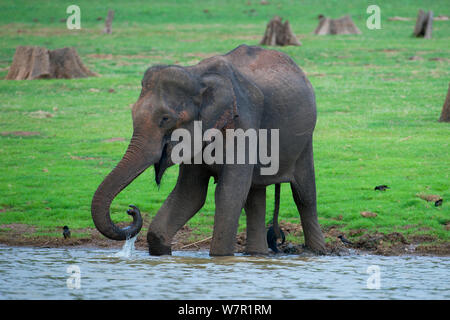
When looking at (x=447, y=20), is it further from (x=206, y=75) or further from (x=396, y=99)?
(x=206, y=75)

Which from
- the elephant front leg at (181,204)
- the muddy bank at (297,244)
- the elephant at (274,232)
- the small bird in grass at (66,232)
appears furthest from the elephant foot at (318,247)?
the small bird in grass at (66,232)

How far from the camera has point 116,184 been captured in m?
9.38

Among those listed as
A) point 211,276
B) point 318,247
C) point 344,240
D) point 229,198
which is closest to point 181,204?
point 229,198

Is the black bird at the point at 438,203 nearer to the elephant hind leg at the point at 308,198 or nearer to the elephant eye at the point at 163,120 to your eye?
the elephant hind leg at the point at 308,198

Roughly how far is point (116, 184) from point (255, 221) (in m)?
2.68

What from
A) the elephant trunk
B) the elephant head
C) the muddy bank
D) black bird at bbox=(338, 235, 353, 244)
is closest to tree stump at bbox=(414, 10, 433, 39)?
the muddy bank

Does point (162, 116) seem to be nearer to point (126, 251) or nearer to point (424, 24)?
point (126, 251)

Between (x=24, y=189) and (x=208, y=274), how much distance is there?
18.5ft

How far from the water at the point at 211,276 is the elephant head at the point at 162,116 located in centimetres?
63

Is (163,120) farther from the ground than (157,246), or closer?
farther from the ground

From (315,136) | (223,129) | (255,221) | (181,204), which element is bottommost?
(255,221)

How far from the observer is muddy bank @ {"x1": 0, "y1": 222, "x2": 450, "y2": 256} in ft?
39.6

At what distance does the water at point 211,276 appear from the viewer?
916cm

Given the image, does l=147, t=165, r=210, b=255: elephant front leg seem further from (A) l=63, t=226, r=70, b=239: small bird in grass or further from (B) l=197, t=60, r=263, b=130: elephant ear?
(A) l=63, t=226, r=70, b=239: small bird in grass
